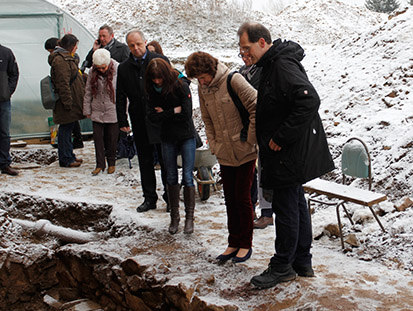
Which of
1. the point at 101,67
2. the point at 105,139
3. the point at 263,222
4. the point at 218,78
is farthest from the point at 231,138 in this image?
the point at 105,139

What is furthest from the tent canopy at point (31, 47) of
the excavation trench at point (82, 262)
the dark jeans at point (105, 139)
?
the excavation trench at point (82, 262)

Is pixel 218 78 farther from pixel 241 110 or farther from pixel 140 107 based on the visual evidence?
pixel 140 107

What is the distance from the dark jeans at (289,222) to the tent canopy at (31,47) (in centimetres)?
792

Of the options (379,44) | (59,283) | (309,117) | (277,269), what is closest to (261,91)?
(309,117)

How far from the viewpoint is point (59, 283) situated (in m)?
5.65

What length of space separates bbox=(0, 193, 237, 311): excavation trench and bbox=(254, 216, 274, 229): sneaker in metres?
1.01

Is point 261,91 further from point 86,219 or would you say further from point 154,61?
point 86,219

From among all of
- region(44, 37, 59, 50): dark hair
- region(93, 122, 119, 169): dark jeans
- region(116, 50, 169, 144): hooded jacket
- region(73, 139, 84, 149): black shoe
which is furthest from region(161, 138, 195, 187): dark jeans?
region(73, 139, 84, 149): black shoe

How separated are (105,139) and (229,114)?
405 cm

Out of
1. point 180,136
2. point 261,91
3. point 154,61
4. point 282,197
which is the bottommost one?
point 282,197

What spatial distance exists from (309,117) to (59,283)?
12.2 feet

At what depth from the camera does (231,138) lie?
4.28m

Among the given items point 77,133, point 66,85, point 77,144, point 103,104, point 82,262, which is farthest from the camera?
point 77,144

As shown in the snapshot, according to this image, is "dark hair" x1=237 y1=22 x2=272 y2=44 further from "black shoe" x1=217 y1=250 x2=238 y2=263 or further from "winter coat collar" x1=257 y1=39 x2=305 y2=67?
"black shoe" x1=217 y1=250 x2=238 y2=263
